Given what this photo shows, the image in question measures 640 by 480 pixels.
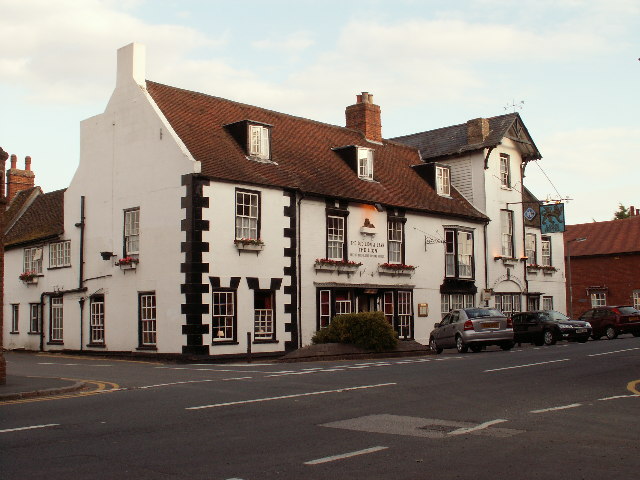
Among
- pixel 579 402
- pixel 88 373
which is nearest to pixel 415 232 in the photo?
pixel 88 373

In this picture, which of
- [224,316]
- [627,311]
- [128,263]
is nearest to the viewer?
[224,316]

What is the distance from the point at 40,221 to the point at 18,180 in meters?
9.84

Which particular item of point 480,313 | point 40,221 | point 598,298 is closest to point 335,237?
point 480,313

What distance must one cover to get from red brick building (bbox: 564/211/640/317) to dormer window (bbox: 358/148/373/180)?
27.6 metres

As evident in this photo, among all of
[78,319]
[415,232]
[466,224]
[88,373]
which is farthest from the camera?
[466,224]

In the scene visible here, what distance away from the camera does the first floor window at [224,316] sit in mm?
25953

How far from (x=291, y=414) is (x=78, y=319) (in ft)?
70.9

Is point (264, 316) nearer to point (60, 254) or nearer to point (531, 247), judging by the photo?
point (60, 254)

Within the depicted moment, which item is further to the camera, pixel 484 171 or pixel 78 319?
pixel 484 171

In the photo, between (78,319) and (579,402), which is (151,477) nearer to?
(579,402)

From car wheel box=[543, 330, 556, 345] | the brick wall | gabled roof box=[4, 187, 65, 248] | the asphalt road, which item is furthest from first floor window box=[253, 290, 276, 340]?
the brick wall

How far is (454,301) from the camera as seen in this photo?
36.4 meters

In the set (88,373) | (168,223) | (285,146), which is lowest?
(88,373)

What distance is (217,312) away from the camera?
26.0 meters
